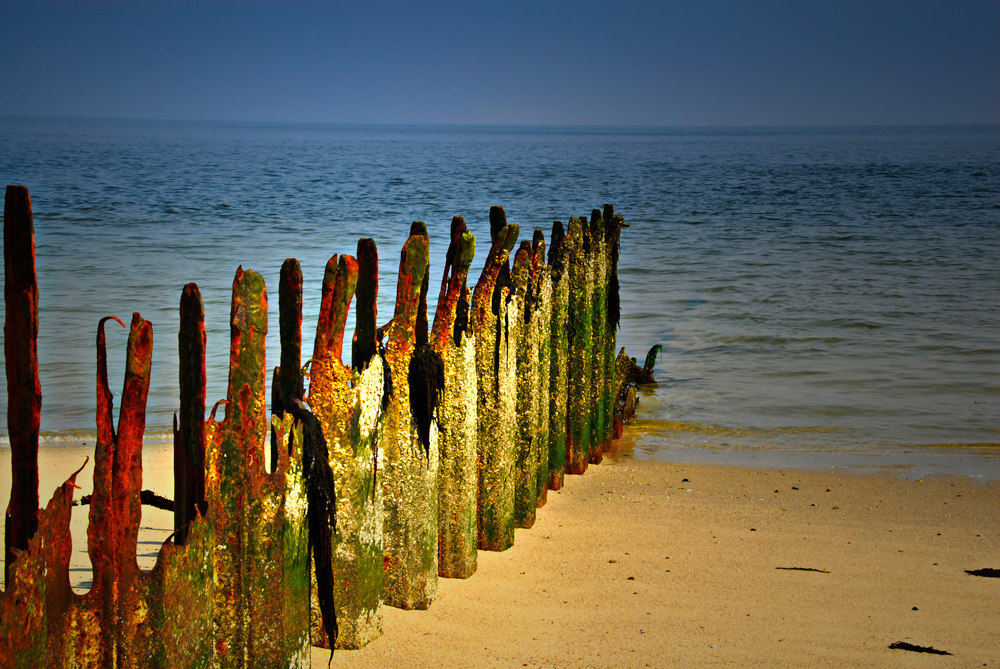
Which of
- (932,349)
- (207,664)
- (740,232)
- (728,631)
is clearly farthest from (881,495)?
(740,232)

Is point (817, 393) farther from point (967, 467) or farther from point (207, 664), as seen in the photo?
point (207, 664)

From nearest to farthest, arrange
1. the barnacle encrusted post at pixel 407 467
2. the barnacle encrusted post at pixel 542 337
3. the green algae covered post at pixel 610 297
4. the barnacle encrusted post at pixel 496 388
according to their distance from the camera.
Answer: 1. the barnacle encrusted post at pixel 407 467
2. the barnacle encrusted post at pixel 496 388
3. the barnacle encrusted post at pixel 542 337
4. the green algae covered post at pixel 610 297

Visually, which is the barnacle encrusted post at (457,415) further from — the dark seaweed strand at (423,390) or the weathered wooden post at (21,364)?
the weathered wooden post at (21,364)

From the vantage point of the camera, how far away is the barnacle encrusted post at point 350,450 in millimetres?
2426

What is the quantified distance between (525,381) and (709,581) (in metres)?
1.17

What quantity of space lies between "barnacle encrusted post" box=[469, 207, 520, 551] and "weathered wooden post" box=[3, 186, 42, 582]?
185 centimetres

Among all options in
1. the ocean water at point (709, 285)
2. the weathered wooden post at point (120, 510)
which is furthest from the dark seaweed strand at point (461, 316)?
the ocean water at point (709, 285)

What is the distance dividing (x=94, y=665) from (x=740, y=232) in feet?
73.0

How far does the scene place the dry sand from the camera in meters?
3.08

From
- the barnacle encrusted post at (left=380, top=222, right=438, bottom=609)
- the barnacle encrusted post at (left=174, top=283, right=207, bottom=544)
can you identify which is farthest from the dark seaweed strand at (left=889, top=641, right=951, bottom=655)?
the barnacle encrusted post at (left=174, top=283, right=207, bottom=544)

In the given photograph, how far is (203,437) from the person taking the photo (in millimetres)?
2004

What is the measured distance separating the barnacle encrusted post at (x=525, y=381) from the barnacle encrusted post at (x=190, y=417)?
191 centimetres

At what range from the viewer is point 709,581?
146 inches

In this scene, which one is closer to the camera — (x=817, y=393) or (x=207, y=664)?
(x=207, y=664)
